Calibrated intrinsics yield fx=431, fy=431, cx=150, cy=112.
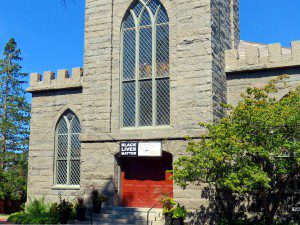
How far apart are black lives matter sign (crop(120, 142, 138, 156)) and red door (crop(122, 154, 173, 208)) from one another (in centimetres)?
88

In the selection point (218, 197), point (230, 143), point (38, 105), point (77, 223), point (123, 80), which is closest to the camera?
point (230, 143)

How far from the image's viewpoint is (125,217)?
17.0 metres

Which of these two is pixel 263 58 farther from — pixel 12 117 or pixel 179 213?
pixel 12 117

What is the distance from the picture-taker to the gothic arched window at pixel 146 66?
1819 cm

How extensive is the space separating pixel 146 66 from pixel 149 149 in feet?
12.2

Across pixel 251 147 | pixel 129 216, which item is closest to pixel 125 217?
pixel 129 216

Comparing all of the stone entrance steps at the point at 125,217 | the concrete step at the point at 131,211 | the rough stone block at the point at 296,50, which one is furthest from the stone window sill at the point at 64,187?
the rough stone block at the point at 296,50

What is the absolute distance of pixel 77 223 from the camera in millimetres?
17703

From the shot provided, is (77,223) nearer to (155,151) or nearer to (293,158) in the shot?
(155,151)

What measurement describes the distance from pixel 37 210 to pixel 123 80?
7.06 metres

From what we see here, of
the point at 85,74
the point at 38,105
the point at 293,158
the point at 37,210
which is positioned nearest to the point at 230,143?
the point at 293,158

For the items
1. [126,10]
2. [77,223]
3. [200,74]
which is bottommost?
[77,223]

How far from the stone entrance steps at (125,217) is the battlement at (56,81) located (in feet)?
21.3

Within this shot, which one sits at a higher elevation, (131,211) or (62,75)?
(62,75)
